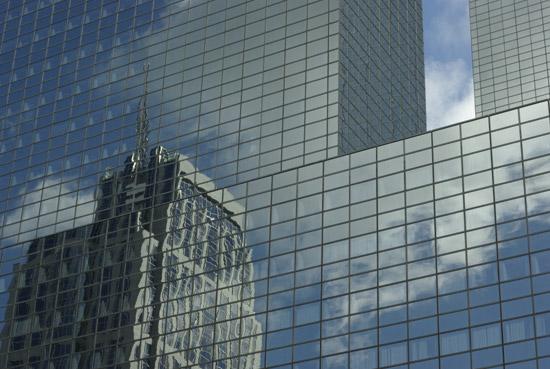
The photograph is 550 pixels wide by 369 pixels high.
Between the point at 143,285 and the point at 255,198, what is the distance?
1141 cm

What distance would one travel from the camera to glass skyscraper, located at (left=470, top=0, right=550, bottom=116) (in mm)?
176125

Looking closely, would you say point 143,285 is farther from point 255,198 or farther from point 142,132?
point 142,132

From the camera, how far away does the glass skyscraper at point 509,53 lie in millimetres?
176125

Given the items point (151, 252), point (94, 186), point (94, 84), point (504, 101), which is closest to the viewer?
point (151, 252)

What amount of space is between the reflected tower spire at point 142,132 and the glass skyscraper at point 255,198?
6.2 inches

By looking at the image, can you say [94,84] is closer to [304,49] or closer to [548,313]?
[304,49]

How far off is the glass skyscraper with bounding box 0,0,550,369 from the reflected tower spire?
16 centimetres

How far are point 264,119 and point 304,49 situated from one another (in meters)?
6.74

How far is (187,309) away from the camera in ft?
307

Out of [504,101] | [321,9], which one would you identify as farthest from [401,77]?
[504,101]

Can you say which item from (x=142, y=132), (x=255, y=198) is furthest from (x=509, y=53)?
(x=255, y=198)

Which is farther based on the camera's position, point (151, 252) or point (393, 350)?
Answer: point (151, 252)

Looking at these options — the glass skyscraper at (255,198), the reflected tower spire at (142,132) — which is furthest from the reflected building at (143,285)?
the reflected tower spire at (142,132)

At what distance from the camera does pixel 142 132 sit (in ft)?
355
